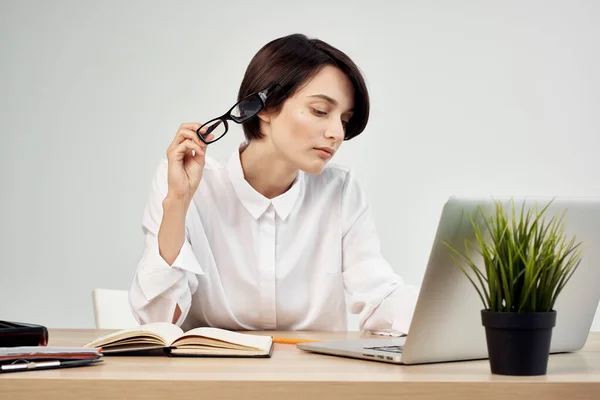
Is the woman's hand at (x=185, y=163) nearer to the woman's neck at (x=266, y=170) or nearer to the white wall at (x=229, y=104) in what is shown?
the woman's neck at (x=266, y=170)

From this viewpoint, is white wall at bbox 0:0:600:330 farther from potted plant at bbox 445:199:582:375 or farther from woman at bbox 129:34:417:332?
potted plant at bbox 445:199:582:375

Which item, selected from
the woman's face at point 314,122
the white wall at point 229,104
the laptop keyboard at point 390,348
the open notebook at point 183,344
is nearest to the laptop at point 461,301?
the laptop keyboard at point 390,348

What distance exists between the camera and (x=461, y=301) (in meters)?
1.13

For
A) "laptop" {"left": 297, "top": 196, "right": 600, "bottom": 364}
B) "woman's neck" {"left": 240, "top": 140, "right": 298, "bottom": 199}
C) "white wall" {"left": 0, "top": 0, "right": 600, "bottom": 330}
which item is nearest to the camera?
"laptop" {"left": 297, "top": 196, "right": 600, "bottom": 364}

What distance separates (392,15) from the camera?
4.09m

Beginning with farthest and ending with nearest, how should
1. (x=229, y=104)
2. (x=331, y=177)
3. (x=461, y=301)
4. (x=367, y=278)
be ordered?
(x=229, y=104) < (x=331, y=177) < (x=367, y=278) < (x=461, y=301)

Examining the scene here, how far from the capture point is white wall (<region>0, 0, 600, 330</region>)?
3.93 metres

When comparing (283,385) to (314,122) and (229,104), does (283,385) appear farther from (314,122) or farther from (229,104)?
(229,104)

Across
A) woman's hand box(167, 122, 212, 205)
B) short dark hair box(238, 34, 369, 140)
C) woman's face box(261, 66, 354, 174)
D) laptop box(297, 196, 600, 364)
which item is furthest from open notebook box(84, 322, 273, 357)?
short dark hair box(238, 34, 369, 140)

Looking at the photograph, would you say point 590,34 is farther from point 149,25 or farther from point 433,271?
point 433,271

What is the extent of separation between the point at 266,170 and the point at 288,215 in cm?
14

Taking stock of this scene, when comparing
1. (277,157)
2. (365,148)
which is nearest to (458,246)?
(277,157)

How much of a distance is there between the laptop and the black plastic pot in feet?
0.29

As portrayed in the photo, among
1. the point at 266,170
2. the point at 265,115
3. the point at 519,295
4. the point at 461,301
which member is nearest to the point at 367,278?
the point at 266,170
